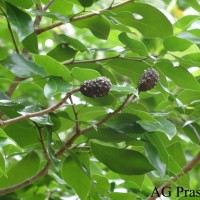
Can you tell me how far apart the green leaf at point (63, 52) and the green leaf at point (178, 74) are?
18 cm

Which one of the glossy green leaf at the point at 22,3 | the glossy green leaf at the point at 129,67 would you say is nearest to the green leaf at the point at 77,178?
the glossy green leaf at the point at 129,67

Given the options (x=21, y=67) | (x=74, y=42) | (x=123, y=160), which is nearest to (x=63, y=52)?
(x=74, y=42)

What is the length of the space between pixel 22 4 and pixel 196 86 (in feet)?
1.19

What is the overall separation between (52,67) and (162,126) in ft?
0.74

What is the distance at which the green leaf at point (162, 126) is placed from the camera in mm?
881

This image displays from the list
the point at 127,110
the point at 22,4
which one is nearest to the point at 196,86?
the point at 127,110

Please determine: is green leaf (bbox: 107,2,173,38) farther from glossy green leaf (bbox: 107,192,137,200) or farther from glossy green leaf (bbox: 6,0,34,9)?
glossy green leaf (bbox: 107,192,137,200)

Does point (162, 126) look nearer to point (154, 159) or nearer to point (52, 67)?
point (154, 159)

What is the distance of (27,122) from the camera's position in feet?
3.06

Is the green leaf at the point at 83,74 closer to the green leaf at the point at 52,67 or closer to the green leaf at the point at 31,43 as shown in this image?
the green leaf at the point at 52,67

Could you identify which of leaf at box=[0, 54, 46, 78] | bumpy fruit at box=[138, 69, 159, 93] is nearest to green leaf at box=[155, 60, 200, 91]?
bumpy fruit at box=[138, 69, 159, 93]

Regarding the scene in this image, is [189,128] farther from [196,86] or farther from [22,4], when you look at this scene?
[22,4]

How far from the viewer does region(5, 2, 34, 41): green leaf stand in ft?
2.90

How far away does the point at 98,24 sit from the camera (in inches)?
39.7
